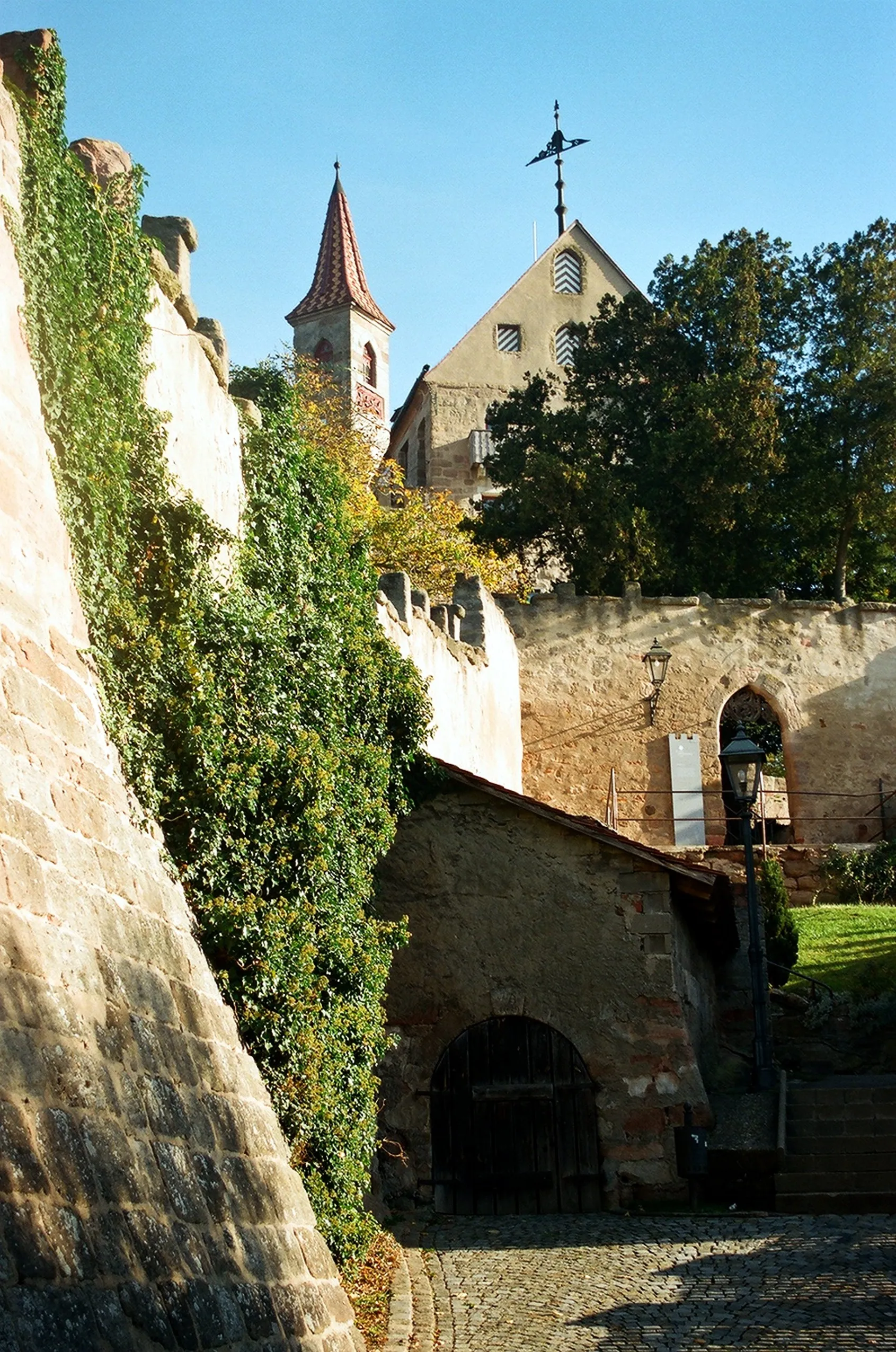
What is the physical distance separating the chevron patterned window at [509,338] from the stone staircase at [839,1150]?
2879 cm

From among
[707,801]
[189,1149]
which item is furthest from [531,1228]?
[707,801]

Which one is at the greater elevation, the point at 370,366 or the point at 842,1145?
the point at 370,366

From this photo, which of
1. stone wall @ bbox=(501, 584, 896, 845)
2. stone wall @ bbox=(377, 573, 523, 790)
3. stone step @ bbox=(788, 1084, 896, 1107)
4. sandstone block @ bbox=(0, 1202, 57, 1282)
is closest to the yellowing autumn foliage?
stone wall @ bbox=(501, 584, 896, 845)

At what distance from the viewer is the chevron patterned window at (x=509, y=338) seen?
39.6 metres

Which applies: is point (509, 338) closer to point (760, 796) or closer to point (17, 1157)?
point (760, 796)

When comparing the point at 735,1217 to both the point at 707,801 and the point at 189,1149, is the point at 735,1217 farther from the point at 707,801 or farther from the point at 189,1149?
the point at 707,801

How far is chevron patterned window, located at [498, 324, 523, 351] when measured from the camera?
39562 millimetres

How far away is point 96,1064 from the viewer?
5.00 metres

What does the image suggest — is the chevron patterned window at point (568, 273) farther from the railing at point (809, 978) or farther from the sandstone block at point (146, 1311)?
the sandstone block at point (146, 1311)

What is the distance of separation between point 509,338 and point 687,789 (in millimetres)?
19687

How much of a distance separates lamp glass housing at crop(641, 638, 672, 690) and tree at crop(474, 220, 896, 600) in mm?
3396

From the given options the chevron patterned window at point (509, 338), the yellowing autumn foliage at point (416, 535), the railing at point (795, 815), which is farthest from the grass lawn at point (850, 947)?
the chevron patterned window at point (509, 338)

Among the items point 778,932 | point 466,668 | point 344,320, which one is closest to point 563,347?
point 344,320

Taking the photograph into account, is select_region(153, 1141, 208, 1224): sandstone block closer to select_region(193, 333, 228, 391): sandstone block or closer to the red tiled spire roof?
select_region(193, 333, 228, 391): sandstone block
